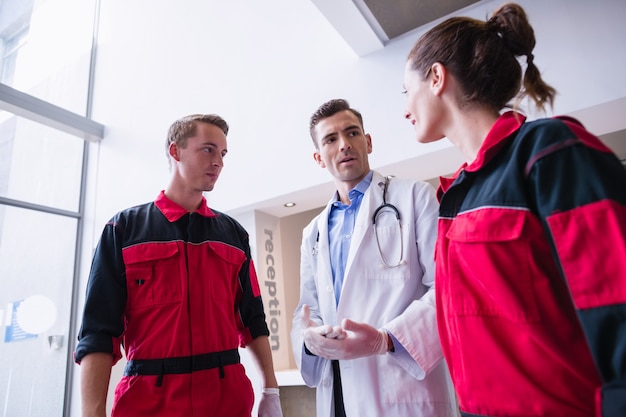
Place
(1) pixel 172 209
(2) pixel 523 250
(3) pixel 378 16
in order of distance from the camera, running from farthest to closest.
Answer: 1. (3) pixel 378 16
2. (1) pixel 172 209
3. (2) pixel 523 250

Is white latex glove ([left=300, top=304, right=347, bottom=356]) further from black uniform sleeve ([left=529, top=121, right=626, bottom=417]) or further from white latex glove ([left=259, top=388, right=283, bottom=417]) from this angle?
black uniform sleeve ([left=529, top=121, right=626, bottom=417])

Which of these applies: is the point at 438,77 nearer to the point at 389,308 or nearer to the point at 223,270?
the point at 389,308

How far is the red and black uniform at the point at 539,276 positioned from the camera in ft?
1.70

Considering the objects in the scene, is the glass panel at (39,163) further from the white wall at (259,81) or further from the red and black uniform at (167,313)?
the red and black uniform at (167,313)

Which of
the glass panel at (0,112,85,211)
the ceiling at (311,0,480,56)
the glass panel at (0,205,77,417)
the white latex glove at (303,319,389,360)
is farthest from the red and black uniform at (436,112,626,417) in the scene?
the glass panel at (0,112,85,211)

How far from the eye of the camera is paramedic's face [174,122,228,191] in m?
1.54

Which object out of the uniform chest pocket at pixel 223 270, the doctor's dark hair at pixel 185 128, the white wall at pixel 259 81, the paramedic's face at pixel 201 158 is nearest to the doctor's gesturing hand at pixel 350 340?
the uniform chest pocket at pixel 223 270

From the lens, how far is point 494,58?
823 millimetres

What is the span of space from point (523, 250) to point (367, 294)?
2.38 feet

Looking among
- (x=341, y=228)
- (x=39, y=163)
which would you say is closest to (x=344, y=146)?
(x=341, y=228)

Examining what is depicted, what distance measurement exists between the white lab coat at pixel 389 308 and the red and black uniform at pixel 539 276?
39cm

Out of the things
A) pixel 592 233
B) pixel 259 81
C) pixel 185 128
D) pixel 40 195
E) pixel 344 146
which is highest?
pixel 259 81

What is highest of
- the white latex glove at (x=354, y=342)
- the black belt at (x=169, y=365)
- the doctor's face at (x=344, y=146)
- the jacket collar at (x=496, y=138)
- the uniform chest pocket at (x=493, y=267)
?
the doctor's face at (x=344, y=146)

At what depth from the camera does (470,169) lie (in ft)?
2.46
